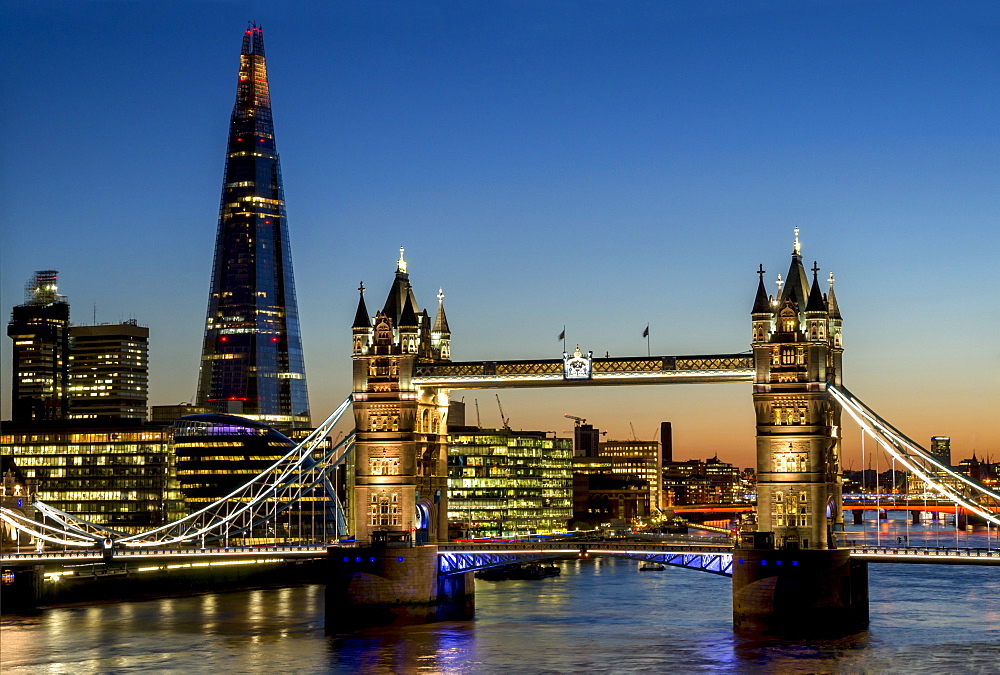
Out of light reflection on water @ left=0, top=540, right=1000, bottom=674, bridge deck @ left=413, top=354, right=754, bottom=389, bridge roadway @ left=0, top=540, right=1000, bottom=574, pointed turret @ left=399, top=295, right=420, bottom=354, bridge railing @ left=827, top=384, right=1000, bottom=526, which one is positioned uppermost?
pointed turret @ left=399, top=295, right=420, bottom=354

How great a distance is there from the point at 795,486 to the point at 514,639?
17740 mm

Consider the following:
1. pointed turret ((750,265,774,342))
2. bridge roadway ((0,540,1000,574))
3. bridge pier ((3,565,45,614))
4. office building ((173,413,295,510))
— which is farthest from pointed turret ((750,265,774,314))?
office building ((173,413,295,510))

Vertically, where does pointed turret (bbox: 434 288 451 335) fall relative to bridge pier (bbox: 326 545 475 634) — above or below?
above

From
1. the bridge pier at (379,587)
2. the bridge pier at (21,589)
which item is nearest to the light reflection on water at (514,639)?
the bridge pier at (379,587)

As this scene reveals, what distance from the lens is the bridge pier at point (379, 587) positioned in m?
92.6

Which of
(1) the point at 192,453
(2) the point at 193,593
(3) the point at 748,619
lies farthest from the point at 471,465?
(3) the point at 748,619

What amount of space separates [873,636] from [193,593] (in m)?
59.6

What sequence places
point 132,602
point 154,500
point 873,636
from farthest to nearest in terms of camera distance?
point 154,500
point 132,602
point 873,636

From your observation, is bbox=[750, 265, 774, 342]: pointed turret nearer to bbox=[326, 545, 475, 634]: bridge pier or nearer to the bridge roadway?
the bridge roadway

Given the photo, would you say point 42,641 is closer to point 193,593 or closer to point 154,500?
point 193,593

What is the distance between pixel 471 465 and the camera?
194m

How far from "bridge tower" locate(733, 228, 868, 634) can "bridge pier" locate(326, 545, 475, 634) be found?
18624 mm

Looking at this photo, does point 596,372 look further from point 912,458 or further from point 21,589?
point 21,589

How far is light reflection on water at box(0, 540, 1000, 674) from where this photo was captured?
76.9 meters
